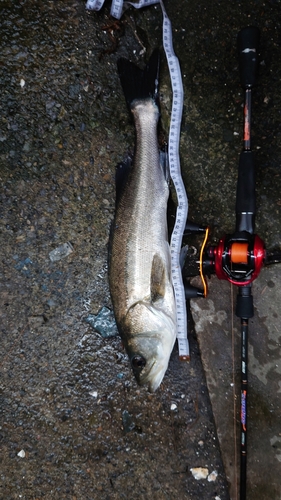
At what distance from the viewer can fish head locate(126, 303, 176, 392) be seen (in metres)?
2.46

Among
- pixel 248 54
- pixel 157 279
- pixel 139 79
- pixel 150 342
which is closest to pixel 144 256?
pixel 157 279

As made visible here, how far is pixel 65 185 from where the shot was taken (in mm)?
2881

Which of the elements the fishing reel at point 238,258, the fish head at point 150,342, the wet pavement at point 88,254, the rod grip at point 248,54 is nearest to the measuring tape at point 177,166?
the wet pavement at point 88,254

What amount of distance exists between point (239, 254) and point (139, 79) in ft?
4.63

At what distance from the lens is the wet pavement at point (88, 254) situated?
272 cm

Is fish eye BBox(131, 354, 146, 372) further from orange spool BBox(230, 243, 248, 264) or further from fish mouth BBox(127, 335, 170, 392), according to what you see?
orange spool BBox(230, 243, 248, 264)

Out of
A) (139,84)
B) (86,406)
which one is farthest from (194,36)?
(86,406)

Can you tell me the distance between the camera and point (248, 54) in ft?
7.83

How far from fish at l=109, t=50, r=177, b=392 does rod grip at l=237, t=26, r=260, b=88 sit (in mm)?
599

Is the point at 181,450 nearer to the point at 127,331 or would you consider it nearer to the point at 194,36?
the point at 127,331

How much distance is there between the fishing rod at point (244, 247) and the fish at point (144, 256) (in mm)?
332

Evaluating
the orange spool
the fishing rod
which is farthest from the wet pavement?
the orange spool

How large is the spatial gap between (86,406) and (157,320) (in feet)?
3.06

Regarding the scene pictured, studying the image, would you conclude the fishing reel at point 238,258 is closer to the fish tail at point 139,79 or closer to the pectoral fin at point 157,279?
the pectoral fin at point 157,279
